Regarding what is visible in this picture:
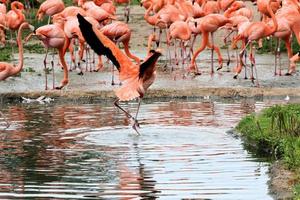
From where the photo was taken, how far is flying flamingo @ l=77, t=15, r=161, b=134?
12469 mm

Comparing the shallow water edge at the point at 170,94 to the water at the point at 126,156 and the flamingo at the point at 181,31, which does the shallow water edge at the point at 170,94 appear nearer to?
the water at the point at 126,156

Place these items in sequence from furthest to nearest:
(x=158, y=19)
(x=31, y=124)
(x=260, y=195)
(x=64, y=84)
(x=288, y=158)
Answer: (x=158, y=19), (x=64, y=84), (x=31, y=124), (x=288, y=158), (x=260, y=195)

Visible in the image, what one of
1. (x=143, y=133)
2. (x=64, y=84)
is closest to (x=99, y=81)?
(x=64, y=84)

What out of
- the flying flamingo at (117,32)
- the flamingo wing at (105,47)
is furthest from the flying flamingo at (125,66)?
the flying flamingo at (117,32)

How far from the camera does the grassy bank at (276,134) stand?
946cm

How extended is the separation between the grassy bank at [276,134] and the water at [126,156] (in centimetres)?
19

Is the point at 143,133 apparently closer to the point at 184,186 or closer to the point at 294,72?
the point at 184,186

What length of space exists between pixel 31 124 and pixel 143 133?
1.67m

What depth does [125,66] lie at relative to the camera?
1297 cm

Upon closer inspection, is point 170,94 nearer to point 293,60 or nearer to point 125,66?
point 293,60

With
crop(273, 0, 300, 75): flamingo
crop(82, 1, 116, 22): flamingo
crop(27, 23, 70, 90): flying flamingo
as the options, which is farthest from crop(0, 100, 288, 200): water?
crop(82, 1, 116, 22): flamingo

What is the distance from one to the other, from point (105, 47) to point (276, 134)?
2.82 meters

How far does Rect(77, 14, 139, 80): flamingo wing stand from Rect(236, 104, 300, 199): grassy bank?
176cm

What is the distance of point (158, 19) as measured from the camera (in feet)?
65.8
